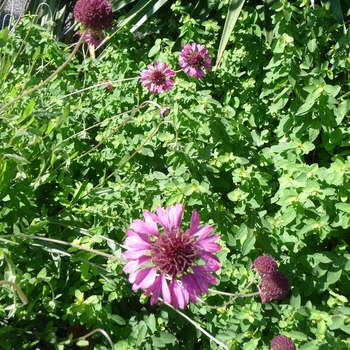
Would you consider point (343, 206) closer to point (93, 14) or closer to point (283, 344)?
point (283, 344)

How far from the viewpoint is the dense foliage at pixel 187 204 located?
52.7 inches

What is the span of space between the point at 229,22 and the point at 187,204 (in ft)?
3.39

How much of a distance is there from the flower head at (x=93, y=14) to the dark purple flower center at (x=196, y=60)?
0.48m

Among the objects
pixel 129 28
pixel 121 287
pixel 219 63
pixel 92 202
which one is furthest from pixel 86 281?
pixel 129 28

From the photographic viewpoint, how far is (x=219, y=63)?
219cm

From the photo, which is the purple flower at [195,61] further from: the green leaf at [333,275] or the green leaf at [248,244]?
the green leaf at [333,275]

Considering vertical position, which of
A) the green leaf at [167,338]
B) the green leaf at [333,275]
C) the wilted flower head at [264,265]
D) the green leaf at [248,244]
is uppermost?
the wilted flower head at [264,265]

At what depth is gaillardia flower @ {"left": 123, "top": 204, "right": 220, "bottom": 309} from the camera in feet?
3.38

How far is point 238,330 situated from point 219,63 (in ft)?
3.87

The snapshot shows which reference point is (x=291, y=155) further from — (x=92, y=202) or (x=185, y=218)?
(x=92, y=202)

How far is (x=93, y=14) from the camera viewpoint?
5.03ft

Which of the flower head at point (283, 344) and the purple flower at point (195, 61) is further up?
the purple flower at point (195, 61)

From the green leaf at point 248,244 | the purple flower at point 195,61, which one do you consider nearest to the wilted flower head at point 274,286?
the green leaf at point 248,244

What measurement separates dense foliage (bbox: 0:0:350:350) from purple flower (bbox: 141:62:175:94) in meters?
0.04
